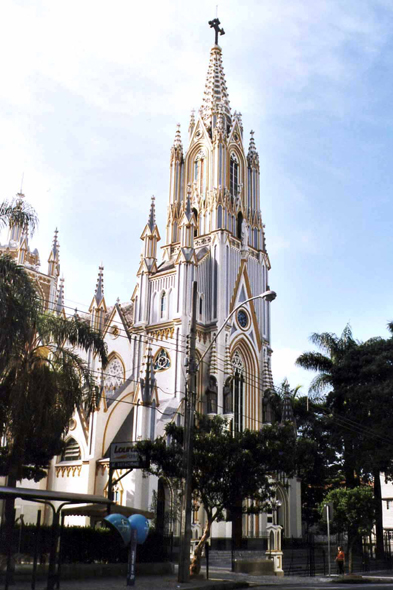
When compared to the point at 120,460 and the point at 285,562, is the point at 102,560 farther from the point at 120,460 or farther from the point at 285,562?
the point at 285,562

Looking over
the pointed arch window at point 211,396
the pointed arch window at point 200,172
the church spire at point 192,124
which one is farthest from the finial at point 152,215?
the pointed arch window at point 211,396

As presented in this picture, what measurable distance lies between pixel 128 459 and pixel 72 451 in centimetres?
1723

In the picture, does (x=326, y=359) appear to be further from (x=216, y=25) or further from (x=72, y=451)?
(x=216, y=25)

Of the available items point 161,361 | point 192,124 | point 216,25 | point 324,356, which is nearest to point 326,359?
point 324,356

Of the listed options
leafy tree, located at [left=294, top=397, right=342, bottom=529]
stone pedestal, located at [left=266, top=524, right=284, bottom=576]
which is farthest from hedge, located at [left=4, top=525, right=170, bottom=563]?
leafy tree, located at [left=294, top=397, right=342, bottom=529]

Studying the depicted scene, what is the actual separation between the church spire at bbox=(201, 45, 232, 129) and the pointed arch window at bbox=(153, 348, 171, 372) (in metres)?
21.3

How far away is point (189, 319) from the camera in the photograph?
46375mm

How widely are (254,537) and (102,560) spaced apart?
68.4 feet

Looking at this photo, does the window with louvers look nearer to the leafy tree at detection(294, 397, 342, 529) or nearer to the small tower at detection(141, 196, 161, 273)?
the small tower at detection(141, 196, 161, 273)

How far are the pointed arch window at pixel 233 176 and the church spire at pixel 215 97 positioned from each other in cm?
351

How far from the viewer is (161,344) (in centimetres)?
4719

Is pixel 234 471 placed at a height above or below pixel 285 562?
above

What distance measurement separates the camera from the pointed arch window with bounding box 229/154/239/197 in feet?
181

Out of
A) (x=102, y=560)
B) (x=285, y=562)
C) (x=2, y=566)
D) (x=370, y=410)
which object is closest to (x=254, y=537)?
(x=285, y=562)
